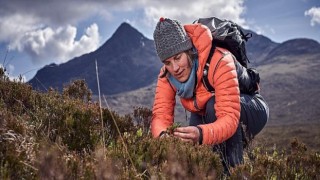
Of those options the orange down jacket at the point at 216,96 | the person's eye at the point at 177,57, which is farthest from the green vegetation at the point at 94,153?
the person's eye at the point at 177,57

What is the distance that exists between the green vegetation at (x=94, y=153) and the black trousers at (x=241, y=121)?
36cm

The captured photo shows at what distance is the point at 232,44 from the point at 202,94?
0.79 meters

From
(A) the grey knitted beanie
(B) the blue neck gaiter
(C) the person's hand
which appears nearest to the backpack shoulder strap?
(B) the blue neck gaiter

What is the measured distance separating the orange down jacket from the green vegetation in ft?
1.66

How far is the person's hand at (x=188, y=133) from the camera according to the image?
4305 millimetres

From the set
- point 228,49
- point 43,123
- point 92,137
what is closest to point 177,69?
point 228,49

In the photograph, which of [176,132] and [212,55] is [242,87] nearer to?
[212,55]

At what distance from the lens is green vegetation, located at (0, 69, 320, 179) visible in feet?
8.50

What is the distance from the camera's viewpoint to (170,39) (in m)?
4.93

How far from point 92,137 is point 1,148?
1626mm

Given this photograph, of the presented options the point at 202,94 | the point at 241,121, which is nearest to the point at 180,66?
the point at 202,94

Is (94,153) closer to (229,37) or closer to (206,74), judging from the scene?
(206,74)

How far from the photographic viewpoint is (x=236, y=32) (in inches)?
201

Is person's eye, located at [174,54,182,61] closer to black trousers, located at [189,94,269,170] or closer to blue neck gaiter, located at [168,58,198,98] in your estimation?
blue neck gaiter, located at [168,58,198,98]
